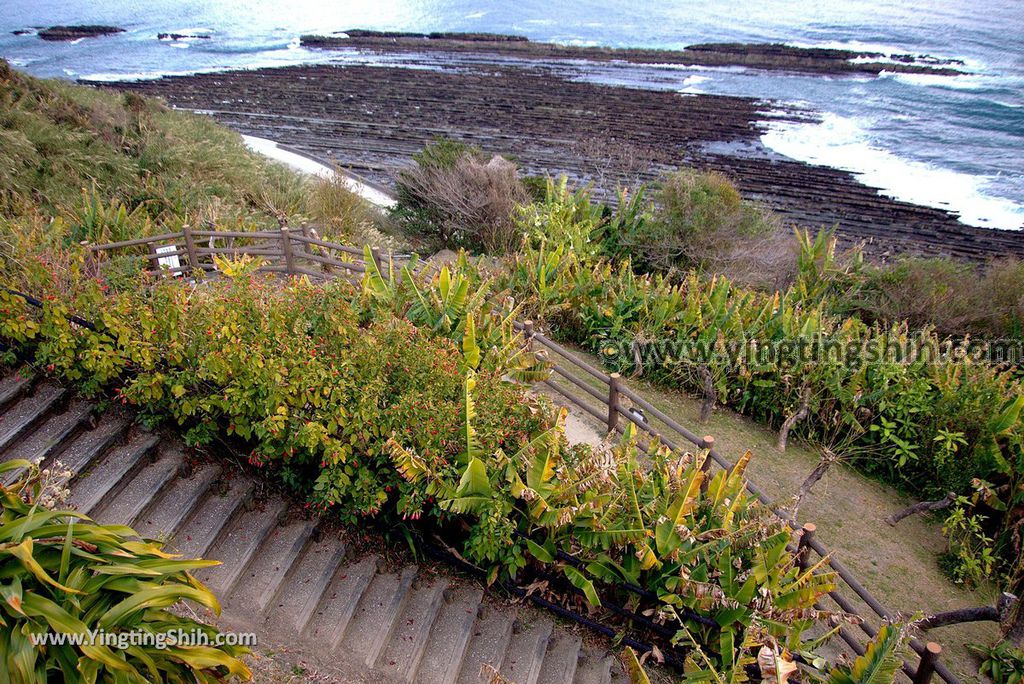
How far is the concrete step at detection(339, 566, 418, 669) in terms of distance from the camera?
16.0ft

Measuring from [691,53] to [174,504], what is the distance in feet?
191

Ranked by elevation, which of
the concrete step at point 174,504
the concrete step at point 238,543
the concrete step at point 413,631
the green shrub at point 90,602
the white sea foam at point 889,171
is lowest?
the white sea foam at point 889,171

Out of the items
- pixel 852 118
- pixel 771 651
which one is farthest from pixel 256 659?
pixel 852 118

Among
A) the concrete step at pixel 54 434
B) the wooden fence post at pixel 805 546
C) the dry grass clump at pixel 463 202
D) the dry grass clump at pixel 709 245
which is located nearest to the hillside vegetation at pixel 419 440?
the wooden fence post at pixel 805 546

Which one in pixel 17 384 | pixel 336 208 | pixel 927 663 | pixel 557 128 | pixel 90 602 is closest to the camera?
pixel 90 602

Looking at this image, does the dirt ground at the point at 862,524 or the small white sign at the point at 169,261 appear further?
the small white sign at the point at 169,261

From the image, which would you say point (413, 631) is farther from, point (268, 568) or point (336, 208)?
point (336, 208)

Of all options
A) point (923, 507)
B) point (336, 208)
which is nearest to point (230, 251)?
point (336, 208)

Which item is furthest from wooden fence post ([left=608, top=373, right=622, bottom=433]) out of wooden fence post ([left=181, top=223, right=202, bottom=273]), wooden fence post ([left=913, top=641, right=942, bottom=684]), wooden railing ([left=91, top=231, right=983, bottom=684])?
wooden fence post ([left=181, top=223, right=202, bottom=273])

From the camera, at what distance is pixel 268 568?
17.1 feet

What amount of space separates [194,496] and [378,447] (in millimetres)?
1766

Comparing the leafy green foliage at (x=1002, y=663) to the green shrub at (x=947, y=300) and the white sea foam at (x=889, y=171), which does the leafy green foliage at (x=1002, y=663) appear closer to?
the green shrub at (x=947, y=300)

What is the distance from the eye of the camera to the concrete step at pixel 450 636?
4.90 meters

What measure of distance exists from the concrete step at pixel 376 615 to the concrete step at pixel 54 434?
3.05 m
